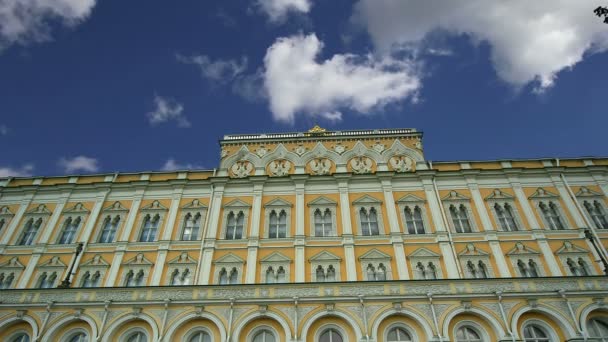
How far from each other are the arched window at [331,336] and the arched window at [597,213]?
22022 mm

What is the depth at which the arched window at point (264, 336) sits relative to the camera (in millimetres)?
19000

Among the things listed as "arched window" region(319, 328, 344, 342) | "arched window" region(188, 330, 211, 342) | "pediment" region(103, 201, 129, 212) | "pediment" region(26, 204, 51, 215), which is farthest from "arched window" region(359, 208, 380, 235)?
"pediment" region(26, 204, 51, 215)

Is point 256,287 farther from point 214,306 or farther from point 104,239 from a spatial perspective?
point 104,239

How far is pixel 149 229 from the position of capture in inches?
1160

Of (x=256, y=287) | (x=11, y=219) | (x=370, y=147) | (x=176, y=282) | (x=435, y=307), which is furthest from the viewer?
(x=370, y=147)

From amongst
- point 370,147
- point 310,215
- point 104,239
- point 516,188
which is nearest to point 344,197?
point 310,215

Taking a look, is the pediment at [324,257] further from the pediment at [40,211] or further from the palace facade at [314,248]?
the pediment at [40,211]

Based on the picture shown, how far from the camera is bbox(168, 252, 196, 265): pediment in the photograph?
26.9 metres

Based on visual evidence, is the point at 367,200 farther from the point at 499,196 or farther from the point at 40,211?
the point at 40,211

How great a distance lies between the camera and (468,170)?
30.7 metres

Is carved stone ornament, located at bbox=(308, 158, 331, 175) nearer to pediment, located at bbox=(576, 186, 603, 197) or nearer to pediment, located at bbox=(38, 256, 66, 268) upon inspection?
pediment, located at bbox=(576, 186, 603, 197)

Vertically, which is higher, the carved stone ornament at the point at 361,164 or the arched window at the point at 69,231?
the carved stone ornament at the point at 361,164

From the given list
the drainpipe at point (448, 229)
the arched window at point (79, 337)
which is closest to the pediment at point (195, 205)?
the arched window at point (79, 337)

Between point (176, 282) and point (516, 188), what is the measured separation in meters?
27.0
